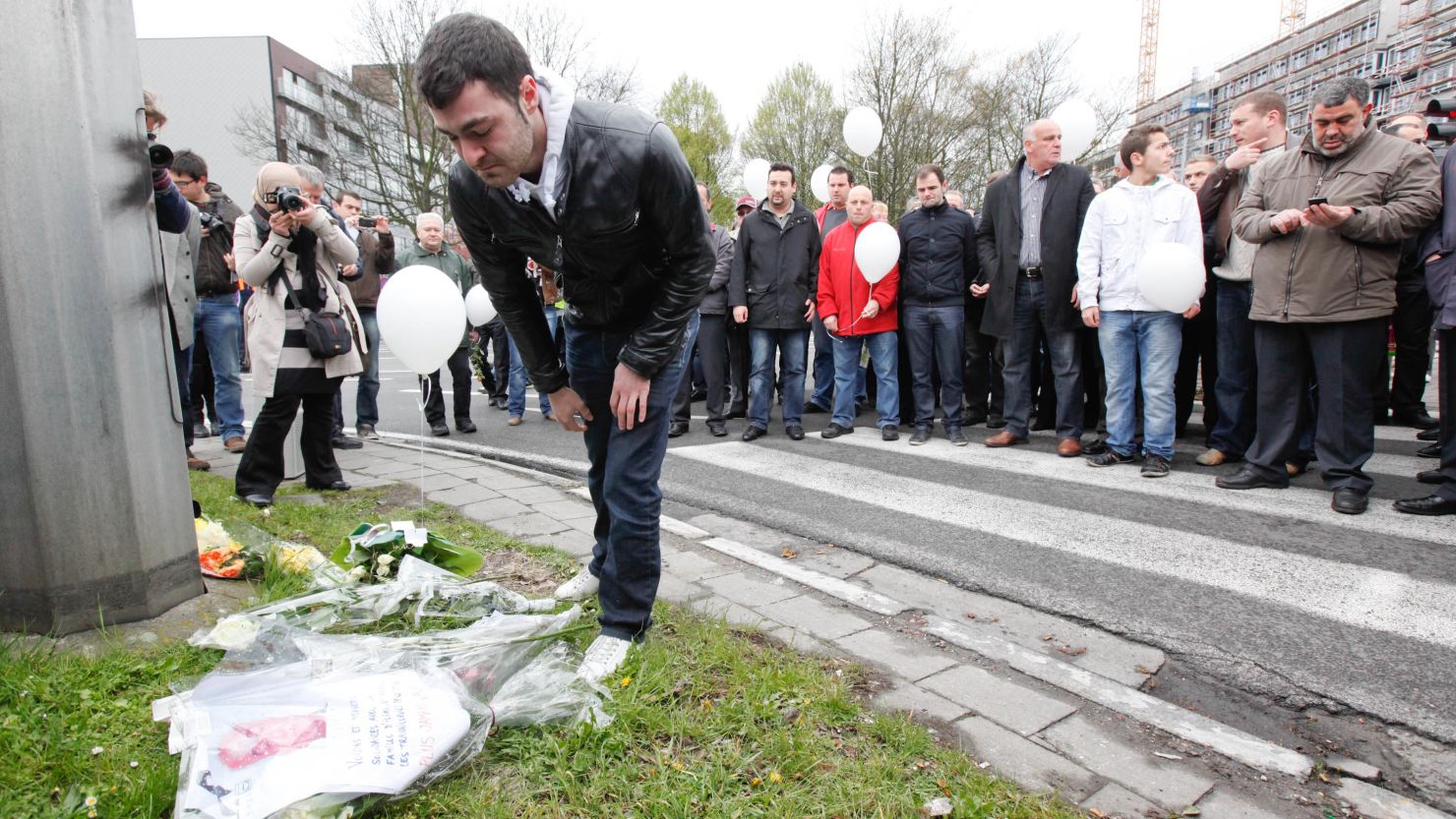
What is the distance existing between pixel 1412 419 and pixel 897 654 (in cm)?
672

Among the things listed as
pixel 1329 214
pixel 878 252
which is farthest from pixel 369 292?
pixel 1329 214

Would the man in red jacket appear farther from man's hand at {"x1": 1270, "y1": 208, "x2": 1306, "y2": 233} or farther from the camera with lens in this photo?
the camera with lens

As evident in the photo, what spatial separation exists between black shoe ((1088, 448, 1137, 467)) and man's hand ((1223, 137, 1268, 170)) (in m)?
2.18

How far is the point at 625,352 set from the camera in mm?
2650

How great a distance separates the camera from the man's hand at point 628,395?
8.71 feet

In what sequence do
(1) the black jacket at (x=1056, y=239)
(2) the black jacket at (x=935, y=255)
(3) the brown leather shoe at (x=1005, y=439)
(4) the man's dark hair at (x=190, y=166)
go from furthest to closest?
1. (2) the black jacket at (x=935, y=255)
2. (3) the brown leather shoe at (x=1005, y=439)
3. (1) the black jacket at (x=1056, y=239)
4. (4) the man's dark hair at (x=190, y=166)

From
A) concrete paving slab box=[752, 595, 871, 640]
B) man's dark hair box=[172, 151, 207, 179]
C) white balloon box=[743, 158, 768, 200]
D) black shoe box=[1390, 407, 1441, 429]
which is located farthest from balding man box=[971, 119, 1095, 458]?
man's dark hair box=[172, 151, 207, 179]

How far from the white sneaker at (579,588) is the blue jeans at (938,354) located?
14.4ft

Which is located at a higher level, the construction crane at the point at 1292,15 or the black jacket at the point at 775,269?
the construction crane at the point at 1292,15

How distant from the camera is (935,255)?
7270 mm

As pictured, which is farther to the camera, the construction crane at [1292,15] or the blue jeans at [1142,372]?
the construction crane at [1292,15]

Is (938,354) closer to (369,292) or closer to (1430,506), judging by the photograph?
(1430,506)

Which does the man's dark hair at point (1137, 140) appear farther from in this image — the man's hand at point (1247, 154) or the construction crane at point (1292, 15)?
the construction crane at point (1292, 15)

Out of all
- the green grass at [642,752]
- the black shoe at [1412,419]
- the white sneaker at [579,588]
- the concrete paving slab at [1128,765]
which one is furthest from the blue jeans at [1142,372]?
the white sneaker at [579,588]
